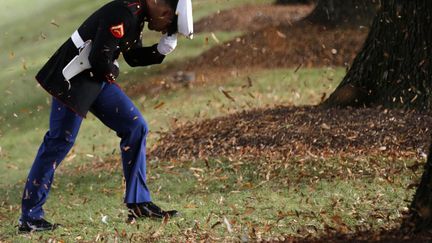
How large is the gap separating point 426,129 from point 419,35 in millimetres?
1408

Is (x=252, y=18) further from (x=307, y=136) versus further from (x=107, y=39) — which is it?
A: (x=107, y=39)

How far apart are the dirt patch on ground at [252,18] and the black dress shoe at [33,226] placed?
43.7ft

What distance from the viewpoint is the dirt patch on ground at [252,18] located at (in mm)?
21188

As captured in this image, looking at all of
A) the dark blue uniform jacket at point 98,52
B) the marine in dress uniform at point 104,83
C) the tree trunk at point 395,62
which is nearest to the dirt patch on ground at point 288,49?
the tree trunk at point 395,62

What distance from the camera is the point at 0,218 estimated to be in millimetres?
9188

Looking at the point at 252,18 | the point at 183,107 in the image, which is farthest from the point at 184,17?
the point at 252,18

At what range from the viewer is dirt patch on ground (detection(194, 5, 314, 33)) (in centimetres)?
2119

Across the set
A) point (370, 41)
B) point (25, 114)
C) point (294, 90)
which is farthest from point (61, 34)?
point (370, 41)

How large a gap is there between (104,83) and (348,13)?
41.5ft

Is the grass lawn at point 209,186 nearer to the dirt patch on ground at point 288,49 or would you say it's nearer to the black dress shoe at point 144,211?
the black dress shoe at point 144,211

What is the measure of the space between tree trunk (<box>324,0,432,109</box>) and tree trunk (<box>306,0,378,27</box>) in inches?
311

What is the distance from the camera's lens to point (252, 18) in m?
21.9

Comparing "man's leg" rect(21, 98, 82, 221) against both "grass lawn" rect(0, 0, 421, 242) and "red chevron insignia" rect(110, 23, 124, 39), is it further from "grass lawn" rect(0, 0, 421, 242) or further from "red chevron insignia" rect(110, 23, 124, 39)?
Result: "red chevron insignia" rect(110, 23, 124, 39)

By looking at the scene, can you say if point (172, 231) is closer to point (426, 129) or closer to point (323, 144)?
point (323, 144)
